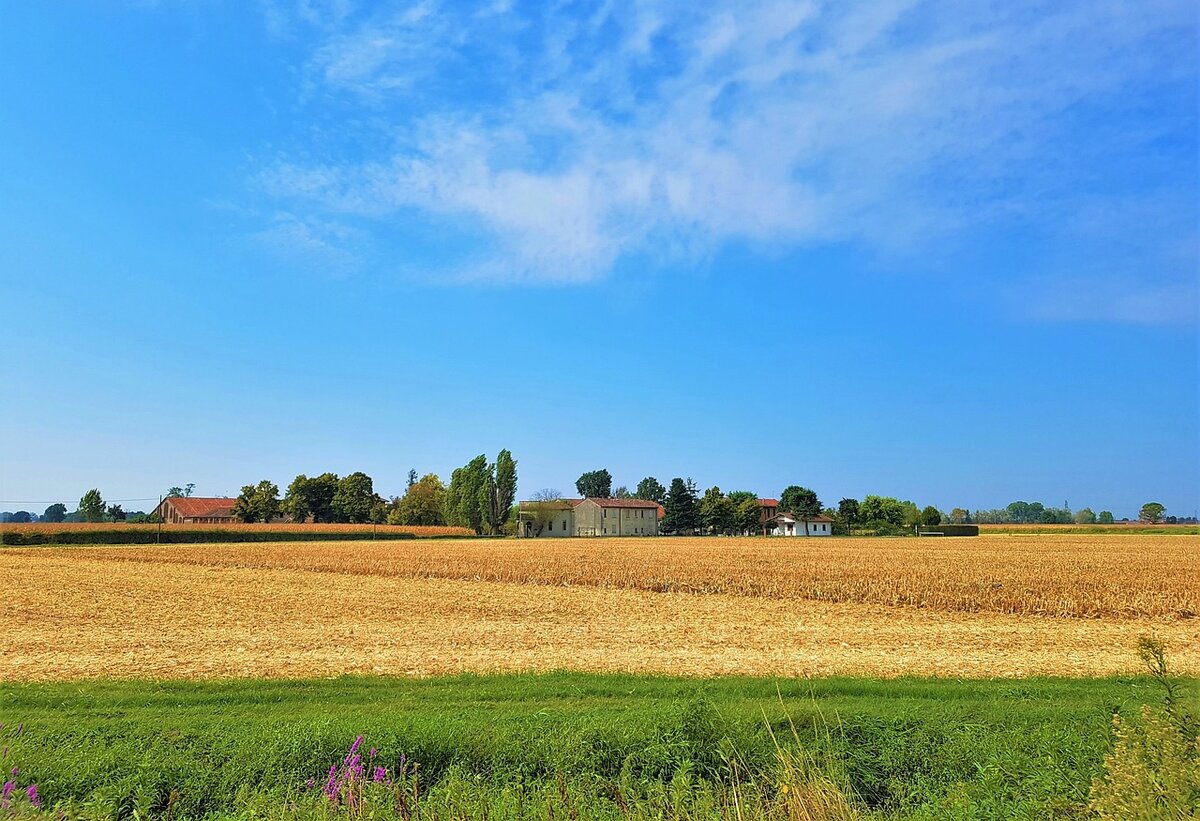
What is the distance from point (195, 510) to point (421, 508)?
3713 cm

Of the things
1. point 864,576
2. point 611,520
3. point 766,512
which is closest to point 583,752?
point 864,576

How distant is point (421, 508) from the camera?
132m

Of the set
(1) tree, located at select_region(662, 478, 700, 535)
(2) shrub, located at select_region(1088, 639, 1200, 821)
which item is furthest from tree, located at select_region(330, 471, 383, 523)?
(2) shrub, located at select_region(1088, 639, 1200, 821)

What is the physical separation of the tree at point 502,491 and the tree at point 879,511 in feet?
216

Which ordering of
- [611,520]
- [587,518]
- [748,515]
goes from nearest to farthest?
[611,520], [587,518], [748,515]

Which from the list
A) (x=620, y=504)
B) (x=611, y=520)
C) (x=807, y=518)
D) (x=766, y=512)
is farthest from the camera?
(x=766, y=512)

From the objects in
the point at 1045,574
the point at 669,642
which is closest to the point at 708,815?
the point at 669,642

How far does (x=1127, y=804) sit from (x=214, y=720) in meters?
9.82

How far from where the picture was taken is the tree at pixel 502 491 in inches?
4894

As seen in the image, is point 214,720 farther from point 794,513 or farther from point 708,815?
point 794,513

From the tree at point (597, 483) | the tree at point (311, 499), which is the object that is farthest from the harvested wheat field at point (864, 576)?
the tree at point (597, 483)

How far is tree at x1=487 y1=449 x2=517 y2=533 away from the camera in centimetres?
12431

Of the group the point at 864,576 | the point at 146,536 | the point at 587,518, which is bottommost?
the point at 864,576

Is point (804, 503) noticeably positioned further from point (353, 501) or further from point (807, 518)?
point (353, 501)
